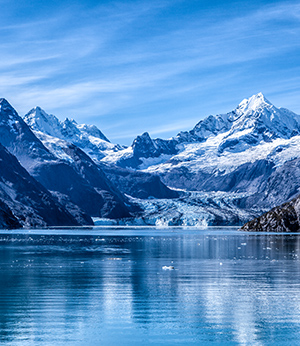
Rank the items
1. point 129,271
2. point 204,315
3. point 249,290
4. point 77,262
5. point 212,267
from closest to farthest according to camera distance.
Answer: point 204,315, point 249,290, point 129,271, point 212,267, point 77,262

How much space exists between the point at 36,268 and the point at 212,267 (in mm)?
16672

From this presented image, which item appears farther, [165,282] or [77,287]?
[165,282]

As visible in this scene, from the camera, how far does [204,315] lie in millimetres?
32844

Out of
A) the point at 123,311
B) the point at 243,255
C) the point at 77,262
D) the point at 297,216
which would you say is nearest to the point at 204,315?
the point at 123,311

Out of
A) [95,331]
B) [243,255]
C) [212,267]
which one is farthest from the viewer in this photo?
[243,255]

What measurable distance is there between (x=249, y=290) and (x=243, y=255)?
36696 millimetres

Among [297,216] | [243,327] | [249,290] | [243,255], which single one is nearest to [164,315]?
[243,327]

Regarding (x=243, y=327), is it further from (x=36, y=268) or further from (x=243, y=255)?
(x=243, y=255)

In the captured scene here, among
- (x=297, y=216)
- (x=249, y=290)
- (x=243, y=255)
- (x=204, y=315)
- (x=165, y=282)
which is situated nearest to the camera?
(x=204, y=315)

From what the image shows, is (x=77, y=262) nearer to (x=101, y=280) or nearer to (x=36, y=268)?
(x=36, y=268)

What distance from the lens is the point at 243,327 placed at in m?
29.8

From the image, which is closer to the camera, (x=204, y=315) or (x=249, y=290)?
(x=204, y=315)

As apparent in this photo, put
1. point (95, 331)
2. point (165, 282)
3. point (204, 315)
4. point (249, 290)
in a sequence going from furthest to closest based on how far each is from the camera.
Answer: point (165, 282) → point (249, 290) → point (204, 315) → point (95, 331)

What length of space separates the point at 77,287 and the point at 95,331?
50.5 feet
